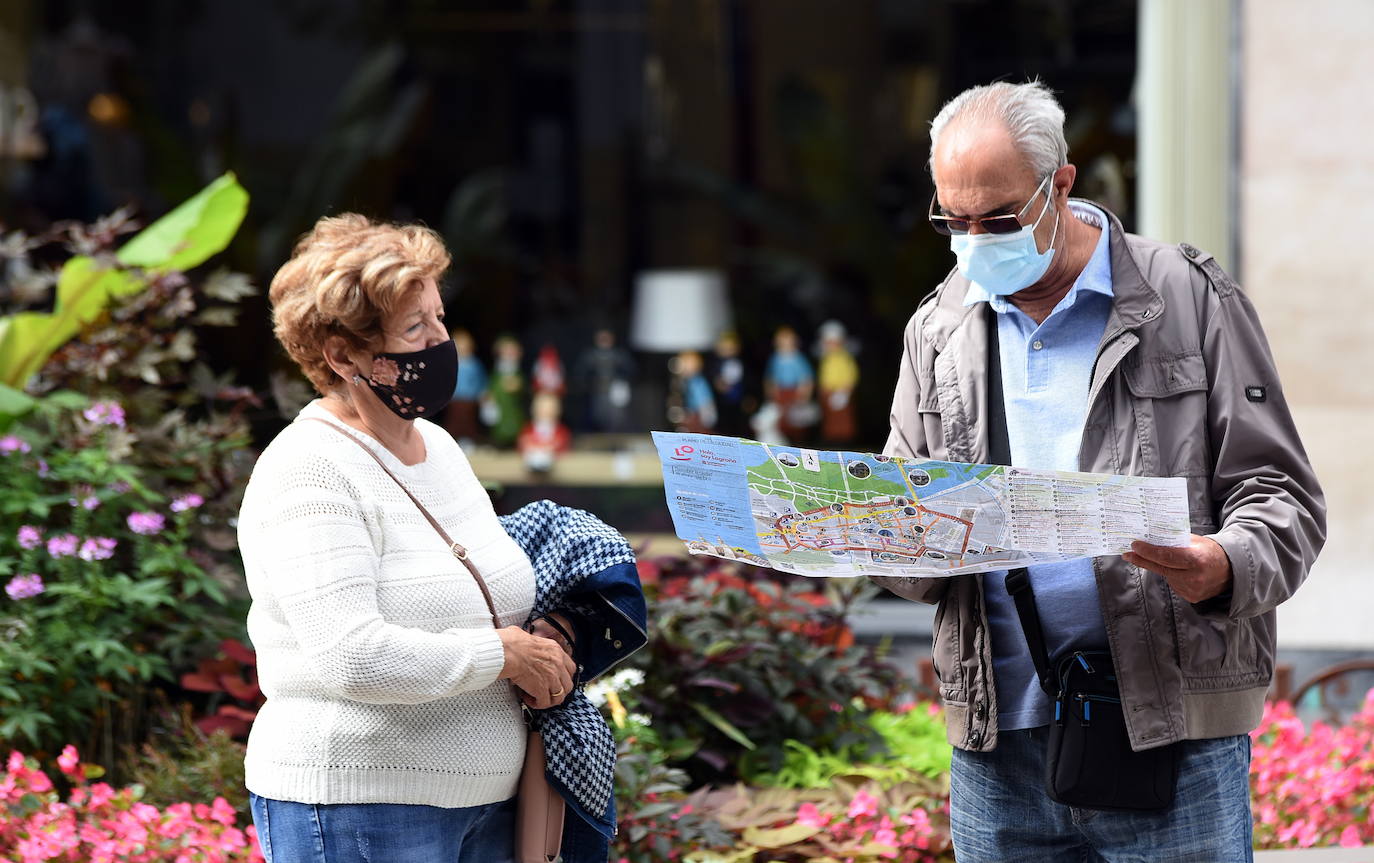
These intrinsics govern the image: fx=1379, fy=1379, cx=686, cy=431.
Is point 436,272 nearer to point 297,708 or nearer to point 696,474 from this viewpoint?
point 696,474

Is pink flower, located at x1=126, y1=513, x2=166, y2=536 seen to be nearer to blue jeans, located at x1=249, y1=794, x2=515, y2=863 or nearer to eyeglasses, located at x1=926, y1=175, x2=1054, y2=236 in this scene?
blue jeans, located at x1=249, y1=794, x2=515, y2=863

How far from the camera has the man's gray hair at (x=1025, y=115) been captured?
2088mm

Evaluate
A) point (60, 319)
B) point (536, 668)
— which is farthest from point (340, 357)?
point (60, 319)

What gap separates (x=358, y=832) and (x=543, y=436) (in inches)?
218

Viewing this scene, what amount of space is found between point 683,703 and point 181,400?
6.04ft

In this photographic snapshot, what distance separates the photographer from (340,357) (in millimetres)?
2146

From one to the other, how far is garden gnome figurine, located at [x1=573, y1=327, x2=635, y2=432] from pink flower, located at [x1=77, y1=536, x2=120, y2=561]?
163 inches

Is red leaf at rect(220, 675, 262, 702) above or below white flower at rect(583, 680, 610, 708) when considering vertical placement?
above

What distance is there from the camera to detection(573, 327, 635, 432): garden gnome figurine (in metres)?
7.82

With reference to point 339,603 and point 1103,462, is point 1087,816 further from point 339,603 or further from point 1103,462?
point 339,603

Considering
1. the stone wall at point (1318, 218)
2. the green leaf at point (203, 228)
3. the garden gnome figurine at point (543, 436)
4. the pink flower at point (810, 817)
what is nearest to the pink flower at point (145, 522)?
the green leaf at point (203, 228)

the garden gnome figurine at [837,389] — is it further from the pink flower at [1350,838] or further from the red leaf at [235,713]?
the red leaf at [235,713]

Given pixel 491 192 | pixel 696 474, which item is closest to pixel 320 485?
pixel 696 474

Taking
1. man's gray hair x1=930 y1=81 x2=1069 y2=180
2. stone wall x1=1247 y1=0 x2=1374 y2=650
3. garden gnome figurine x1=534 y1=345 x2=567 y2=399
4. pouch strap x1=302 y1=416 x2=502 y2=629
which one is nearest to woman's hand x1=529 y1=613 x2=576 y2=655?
pouch strap x1=302 y1=416 x2=502 y2=629
